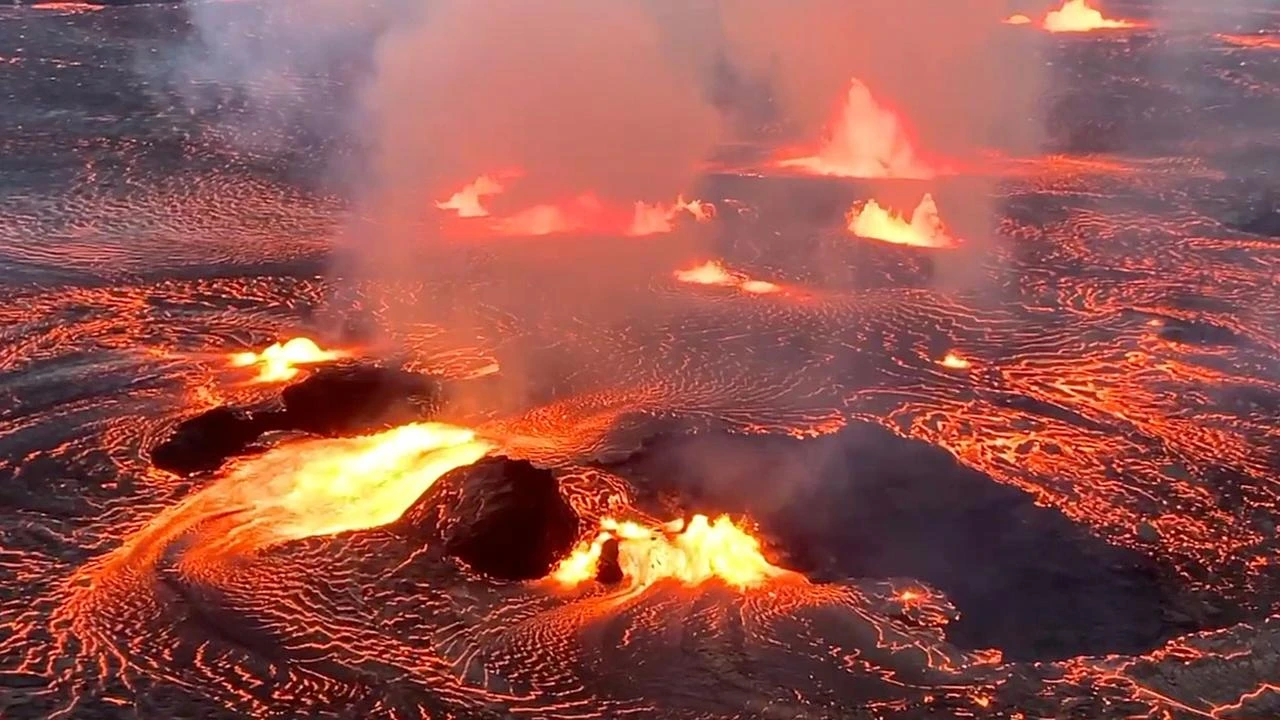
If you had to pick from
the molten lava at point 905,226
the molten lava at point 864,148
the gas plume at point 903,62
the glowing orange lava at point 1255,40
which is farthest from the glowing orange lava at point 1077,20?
the molten lava at point 905,226

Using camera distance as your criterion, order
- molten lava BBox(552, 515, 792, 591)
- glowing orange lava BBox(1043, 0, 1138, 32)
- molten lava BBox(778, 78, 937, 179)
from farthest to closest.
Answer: glowing orange lava BBox(1043, 0, 1138, 32), molten lava BBox(778, 78, 937, 179), molten lava BBox(552, 515, 792, 591)

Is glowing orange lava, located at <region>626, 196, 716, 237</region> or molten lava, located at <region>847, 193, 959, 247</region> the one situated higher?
molten lava, located at <region>847, 193, 959, 247</region>

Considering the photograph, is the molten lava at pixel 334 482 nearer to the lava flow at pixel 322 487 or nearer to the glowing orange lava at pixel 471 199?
the lava flow at pixel 322 487

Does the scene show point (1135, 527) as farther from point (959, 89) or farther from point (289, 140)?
point (959, 89)

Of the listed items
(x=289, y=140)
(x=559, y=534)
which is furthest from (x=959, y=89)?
(x=559, y=534)

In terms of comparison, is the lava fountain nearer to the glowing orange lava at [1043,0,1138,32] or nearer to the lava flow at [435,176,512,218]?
the lava flow at [435,176,512,218]

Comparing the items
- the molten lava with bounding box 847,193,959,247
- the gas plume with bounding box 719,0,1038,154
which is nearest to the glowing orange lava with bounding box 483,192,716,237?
the molten lava with bounding box 847,193,959,247
